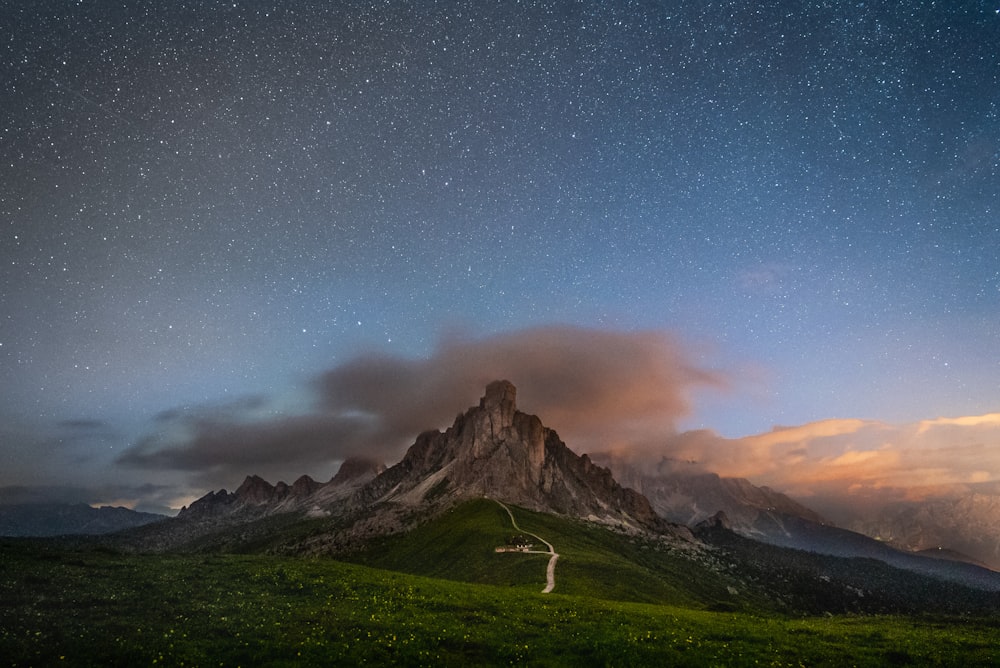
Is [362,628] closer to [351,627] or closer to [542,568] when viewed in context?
[351,627]

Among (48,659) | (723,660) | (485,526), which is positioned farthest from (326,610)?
(485,526)

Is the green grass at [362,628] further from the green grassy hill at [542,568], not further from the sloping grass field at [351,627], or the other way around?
the green grassy hill at [542,568]

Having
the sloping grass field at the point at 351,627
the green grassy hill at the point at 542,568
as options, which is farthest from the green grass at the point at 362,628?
the green grassy hill at the point at 542,568

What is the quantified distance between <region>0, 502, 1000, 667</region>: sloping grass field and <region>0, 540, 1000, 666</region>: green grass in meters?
0.12

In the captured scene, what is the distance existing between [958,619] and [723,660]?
157 feet

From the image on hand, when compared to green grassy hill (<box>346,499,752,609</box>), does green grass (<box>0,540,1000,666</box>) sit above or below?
above

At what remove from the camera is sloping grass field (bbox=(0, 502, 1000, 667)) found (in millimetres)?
27594

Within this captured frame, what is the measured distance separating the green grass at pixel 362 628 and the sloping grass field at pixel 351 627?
0.38ft

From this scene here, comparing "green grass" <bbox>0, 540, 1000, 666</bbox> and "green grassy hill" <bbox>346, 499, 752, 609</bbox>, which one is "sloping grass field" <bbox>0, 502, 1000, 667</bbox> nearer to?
"green grass" <bbox>0, 540, 1000, 666</bbox>

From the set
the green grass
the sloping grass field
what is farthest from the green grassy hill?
the sloping grass field

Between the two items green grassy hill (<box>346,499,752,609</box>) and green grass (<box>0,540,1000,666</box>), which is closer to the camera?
green grass (<box>0,540,1000,666</box>)

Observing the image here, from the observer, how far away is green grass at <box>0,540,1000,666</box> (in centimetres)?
2753

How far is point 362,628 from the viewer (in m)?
32.0

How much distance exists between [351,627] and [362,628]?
2.36 feet
